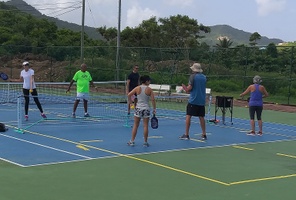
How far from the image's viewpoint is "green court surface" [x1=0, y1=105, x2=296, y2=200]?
8273 millimetres

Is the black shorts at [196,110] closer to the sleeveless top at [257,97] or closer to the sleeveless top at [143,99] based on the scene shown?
the sleeveless top at [143,99]

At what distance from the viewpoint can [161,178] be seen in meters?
9.46

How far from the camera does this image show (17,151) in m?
11.6

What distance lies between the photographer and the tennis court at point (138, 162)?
852cm

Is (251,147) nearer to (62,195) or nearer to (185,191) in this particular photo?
(185,191)

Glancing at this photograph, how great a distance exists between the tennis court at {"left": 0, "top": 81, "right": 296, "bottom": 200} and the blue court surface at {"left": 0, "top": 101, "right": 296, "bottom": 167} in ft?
0.07

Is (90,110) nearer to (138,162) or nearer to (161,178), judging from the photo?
(138,162)

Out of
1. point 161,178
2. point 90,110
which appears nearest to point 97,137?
point 161,178

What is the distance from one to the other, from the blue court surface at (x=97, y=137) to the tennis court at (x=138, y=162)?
0.07ft

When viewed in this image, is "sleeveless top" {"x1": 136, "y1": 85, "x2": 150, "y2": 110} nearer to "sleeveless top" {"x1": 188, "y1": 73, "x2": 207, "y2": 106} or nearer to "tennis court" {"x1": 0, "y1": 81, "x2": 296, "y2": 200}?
"tennis court" {"x1": 0, "y1": 81, "x2": 296, "y2": 200}

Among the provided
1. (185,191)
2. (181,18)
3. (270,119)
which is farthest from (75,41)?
(185,191)

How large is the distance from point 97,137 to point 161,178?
496 centimetres

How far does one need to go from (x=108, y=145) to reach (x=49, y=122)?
449cm

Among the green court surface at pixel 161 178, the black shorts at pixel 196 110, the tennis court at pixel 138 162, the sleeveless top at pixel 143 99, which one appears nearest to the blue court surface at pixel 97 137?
the tennis court at pixel 138 162
